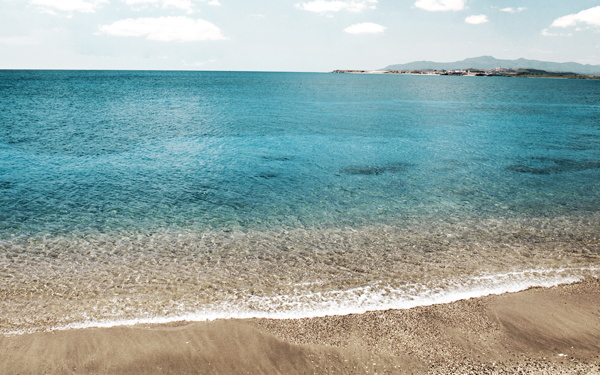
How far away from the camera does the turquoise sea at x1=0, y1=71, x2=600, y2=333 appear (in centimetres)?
1269

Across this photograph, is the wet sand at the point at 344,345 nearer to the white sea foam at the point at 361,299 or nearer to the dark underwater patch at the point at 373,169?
the white sea foam at the point at 361,299

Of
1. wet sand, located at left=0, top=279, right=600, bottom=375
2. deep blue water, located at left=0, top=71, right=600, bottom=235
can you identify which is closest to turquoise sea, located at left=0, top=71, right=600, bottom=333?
deep blue water, located at left=0, top=71, right=600, bottom=235

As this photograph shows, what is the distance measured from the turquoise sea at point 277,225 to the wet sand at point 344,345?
0.68 meters

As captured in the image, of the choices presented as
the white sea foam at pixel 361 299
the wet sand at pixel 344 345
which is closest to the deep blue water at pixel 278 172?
the white sea foam at pixel 361 299

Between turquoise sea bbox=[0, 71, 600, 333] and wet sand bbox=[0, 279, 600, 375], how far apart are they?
0.68 metres

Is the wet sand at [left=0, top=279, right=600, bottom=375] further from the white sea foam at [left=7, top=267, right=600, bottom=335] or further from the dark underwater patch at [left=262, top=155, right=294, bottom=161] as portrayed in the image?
the dark underwater patch at [left=262, top=155, right=294, bottom=161]

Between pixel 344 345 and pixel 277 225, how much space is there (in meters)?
9.29

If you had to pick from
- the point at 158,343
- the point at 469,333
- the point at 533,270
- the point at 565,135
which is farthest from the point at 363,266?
the point at 565,135

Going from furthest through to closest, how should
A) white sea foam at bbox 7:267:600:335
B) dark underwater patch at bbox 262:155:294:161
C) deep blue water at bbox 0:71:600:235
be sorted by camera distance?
1. dark underwater patch at bbox 262:155:294:161
2. deep blue water at bbox 0:71:600:235
3. white sea foam at bbox 7:267:600:335

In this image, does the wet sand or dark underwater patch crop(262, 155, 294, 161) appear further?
dark underwater patch crop(262, 155, 294, 161)

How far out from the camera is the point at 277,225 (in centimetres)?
1886

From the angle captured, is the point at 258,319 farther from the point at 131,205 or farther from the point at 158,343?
the point at 131,205

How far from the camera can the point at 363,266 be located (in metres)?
14.8

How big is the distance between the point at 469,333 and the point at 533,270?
570 cm
